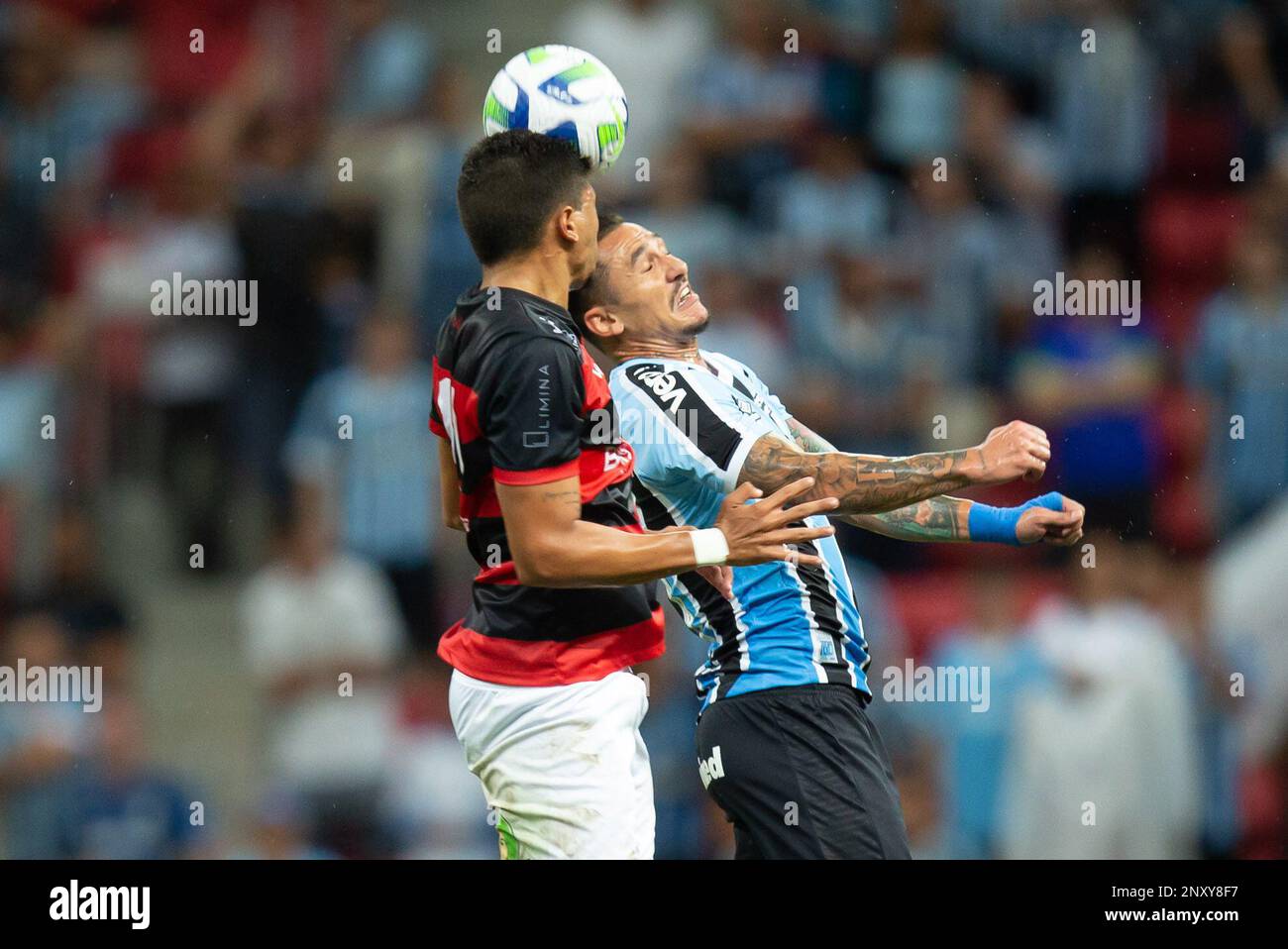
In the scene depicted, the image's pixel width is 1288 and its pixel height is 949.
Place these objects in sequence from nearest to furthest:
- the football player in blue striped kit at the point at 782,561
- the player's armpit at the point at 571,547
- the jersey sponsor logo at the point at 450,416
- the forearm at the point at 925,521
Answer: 1. the player's armpit at the point at 571,547
2. the jersey sponsor logo at the point at 450,416
3. the football player in blue striped kit at the point at 782,561
4. the forearm at the point at 925,521

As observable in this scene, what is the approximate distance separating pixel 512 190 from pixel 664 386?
71 centimetres

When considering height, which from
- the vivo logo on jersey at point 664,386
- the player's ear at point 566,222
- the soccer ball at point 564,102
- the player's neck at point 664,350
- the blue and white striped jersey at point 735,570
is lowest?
the blue and white striped jersey at point 735,570

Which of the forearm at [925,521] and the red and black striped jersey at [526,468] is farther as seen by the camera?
the forearm at [925,521]

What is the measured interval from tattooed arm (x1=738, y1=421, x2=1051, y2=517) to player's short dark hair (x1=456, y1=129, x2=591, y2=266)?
2.65 ft

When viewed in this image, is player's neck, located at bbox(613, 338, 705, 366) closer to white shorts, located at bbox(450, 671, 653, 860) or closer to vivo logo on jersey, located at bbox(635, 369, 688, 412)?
vivo logo on jersey, located at bbox(635, 369, 688, 412)

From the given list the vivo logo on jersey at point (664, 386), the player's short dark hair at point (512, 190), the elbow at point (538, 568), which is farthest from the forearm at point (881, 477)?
the player's short dark hair at point (512, 190)

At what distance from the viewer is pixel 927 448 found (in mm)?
8688

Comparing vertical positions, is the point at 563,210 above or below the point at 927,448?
above

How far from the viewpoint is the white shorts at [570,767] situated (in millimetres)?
4344

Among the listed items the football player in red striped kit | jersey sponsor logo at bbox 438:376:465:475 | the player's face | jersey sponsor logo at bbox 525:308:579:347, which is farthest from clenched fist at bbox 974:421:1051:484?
jersey sponsor logo at bbox 438:376:465:475

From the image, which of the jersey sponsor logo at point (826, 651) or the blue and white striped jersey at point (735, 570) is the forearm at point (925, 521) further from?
the jersey sponsor logo at point (826, 651)

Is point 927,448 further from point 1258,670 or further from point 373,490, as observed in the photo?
point 373,490
